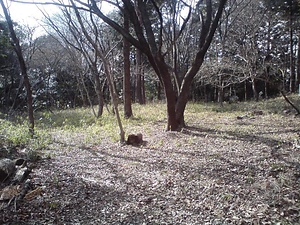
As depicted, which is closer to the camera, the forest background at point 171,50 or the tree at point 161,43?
the tree at point 161,43

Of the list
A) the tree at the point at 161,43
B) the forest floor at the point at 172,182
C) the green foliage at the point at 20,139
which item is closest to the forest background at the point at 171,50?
the tree at the point at 161,43

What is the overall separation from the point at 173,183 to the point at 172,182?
0.03m

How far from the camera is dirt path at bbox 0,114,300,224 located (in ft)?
8.23

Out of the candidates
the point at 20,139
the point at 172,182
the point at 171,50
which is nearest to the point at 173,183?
the point at 172,182

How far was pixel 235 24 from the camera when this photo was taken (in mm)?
12148

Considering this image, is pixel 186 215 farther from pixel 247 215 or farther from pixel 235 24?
pixel 235 24

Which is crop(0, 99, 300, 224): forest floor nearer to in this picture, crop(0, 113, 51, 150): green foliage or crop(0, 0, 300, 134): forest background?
crop(0, 113, 51, 150): green foliage

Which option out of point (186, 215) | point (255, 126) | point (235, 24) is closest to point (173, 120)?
point (255, 126)

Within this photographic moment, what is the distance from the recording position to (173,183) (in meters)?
3.27

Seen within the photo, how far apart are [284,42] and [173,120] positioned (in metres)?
11.7

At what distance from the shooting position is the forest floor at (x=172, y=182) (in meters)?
2.51

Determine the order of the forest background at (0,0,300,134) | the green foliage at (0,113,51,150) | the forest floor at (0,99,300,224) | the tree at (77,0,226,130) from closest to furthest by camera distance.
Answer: the forest floor at (0,99,300,224), the green foliage at (0,113,51,150), the tree at (77,0,226,130), the forest background at (0,0,300,134)

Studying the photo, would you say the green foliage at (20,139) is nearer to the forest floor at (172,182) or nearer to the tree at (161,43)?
the forest floor at (172,182)

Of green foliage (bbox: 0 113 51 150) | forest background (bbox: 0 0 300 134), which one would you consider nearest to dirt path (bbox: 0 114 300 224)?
green foliage (bbox: 0 113 51 150)
